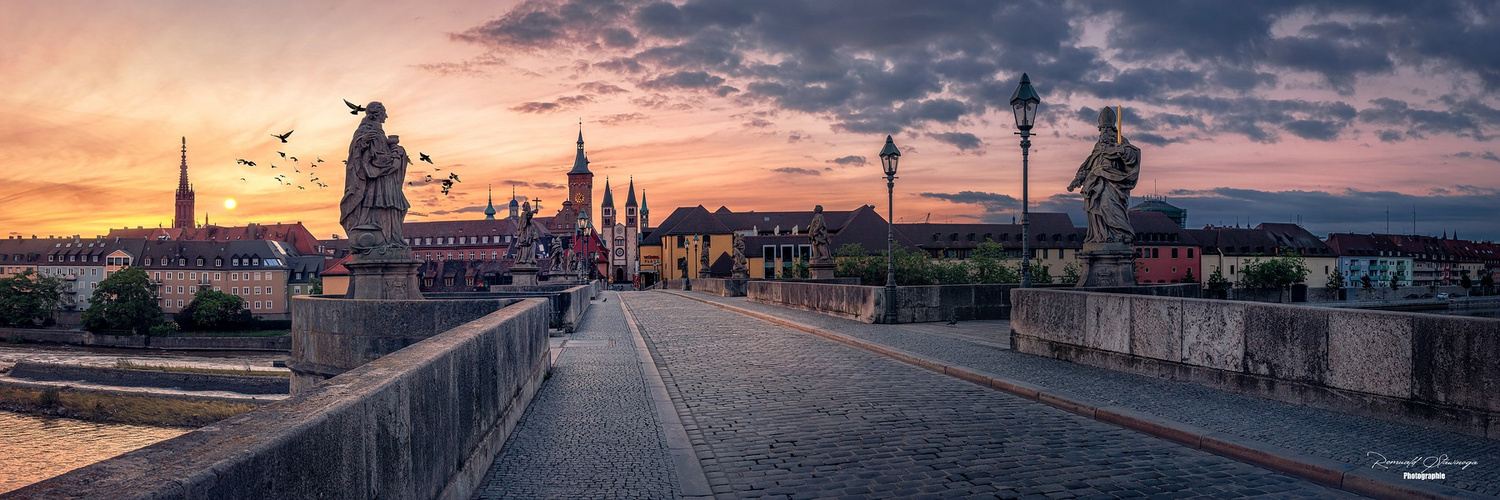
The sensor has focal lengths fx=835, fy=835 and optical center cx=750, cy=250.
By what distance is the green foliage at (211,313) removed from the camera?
3511 inches

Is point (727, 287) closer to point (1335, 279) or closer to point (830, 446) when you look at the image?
point (830, 446)

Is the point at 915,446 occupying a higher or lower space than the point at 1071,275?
lower

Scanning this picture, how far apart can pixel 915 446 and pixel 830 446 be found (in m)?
0.60

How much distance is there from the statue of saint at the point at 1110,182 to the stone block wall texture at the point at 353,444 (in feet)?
36.9

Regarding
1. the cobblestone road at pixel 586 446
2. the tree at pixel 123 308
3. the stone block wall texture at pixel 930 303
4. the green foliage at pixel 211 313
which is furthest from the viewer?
the green foliage at pixel 211 313

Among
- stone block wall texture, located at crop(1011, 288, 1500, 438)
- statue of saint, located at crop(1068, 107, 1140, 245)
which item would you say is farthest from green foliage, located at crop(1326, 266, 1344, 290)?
stone block wall texture, located at crop(1011, 288, 1500, 438)

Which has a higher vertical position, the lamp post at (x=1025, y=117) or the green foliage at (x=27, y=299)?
the lamp post at (x=1025, y=117)

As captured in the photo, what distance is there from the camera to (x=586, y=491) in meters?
4.95

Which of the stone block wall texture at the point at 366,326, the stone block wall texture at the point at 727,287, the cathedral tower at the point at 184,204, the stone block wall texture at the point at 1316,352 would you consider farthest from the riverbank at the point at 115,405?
the cathedral tower at the point at 184,204

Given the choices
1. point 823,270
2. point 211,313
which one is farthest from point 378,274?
point 211,313

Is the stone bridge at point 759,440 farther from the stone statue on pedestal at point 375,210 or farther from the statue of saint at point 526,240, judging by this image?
the statue of saint at point 526,240

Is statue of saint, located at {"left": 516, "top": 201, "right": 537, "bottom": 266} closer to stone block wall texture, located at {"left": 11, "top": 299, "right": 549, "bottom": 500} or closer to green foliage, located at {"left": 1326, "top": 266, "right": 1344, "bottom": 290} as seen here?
stone block wall texture, located at {"left": 11, "top": 299, "right": 549, "bottom": 500}

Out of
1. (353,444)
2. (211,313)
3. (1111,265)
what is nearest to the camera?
(353,444)

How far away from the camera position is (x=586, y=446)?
20.5 ft
